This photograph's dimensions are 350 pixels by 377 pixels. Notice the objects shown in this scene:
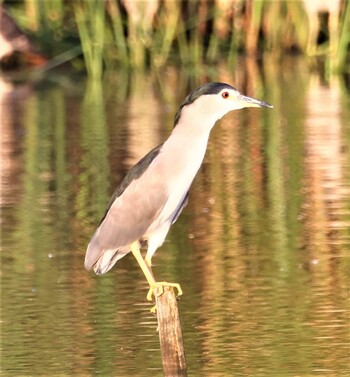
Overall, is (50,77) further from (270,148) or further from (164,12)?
(270,148)

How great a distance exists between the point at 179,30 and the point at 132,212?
14970 millimetres

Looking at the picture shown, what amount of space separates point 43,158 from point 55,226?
3.24 m

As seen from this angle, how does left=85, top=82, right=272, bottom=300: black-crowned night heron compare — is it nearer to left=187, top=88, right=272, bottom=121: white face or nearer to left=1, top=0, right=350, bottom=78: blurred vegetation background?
left=187, top=88, right=272, bottom=121: white face

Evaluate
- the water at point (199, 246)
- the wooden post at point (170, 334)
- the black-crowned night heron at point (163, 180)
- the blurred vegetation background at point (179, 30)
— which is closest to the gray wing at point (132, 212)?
the black-crowned night heron at point (163, 180)

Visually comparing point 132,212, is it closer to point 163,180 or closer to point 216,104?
point 163,180

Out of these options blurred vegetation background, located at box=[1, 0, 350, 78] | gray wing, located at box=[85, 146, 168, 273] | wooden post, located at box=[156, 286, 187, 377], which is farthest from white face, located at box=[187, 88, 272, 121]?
blurred vegetation background, located at box=[1, 0, 350, 78]

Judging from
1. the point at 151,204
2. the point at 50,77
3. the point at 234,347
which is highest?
the point at 50,77

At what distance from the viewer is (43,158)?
14445mm

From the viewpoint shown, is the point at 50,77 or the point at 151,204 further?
the point at 50,77

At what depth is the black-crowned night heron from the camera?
714cm

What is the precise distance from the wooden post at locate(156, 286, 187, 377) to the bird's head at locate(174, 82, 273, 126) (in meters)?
0.88

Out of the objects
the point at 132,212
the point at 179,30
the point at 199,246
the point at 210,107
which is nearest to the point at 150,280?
the point at 132,212

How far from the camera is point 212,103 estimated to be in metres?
7.21

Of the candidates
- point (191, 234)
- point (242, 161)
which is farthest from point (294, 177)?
point (191, 234)
